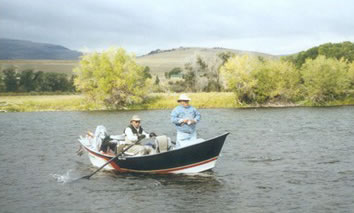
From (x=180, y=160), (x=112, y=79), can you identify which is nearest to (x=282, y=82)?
(x=112, y=79)

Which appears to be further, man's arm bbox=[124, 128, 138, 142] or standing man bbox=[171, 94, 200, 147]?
man's arm bbox=[124, 128, 138, 142]

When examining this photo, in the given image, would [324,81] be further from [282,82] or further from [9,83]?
[9,83]

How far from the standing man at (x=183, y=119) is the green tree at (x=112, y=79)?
4737cm

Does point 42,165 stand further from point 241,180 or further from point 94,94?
point 94,94

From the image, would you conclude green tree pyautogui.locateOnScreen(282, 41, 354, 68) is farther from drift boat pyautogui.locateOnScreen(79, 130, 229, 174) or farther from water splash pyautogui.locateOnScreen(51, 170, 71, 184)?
water splash pyautogui.locateOnScreen(51, 170, 71, 184)

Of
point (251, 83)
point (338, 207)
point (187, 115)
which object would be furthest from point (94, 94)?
point (338, 207)

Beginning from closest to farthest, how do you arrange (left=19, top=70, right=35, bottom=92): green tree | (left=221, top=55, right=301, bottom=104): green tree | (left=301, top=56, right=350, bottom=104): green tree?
(left=221, top=55, right=301, bottom=104): green tree, (left=301, top=56, right=350, bottom=104): green tree, (left=19, top=70, right=35, bottom=92): green tree

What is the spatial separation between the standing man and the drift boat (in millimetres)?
447

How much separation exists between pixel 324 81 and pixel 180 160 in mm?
53047

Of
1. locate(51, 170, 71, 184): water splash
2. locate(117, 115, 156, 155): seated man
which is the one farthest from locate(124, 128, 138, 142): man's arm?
locate(51, 170, 71, 184): water splash

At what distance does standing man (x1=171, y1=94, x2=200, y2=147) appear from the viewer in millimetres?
15664

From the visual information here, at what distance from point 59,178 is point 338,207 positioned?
1012 cm

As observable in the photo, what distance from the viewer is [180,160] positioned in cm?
1611

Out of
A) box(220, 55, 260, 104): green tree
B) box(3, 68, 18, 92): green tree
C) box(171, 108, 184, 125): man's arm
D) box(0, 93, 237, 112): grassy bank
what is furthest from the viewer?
box(3, 68, 18, 92): green tree
